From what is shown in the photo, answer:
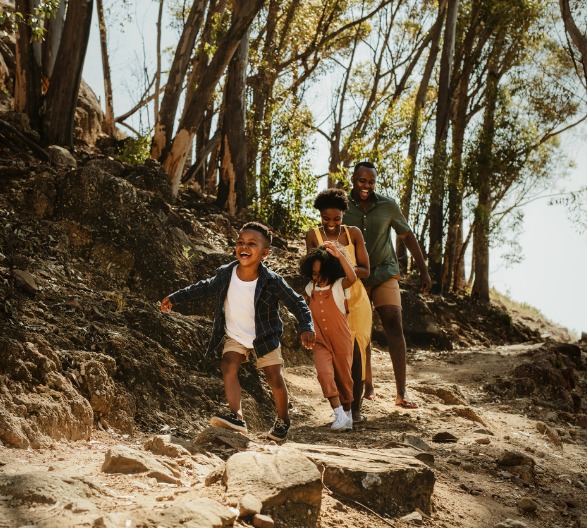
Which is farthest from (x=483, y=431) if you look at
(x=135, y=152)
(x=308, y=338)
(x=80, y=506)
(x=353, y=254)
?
(x=135, y=152)

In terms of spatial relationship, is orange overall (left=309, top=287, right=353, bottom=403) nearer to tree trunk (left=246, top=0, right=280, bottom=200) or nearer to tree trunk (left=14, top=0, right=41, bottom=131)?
tree trunk (left=14, top=0, right=41, bottom=131)

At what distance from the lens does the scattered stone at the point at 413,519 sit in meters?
4.16

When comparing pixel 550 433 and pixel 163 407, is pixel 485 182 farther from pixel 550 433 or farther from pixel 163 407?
pixel 163 407

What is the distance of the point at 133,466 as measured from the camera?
3836mm

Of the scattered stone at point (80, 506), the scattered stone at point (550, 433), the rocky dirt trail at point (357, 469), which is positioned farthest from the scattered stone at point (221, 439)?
the scattered stone at point (550, 433)

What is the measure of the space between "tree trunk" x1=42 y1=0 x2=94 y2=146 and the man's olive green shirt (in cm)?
550

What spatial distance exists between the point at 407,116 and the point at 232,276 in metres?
14.2

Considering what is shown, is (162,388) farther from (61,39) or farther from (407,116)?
(407,116)

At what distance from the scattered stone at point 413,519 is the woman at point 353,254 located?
6.49 ft

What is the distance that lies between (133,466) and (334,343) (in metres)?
2.34

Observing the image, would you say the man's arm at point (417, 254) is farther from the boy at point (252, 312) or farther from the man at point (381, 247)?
the boy at point (252, 312)

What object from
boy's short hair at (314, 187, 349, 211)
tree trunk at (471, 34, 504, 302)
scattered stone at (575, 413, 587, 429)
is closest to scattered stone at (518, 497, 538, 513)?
boy's short hair at (314, 187, 349, 211)

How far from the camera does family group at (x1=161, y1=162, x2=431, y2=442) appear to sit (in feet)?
16.7

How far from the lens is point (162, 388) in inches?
222
